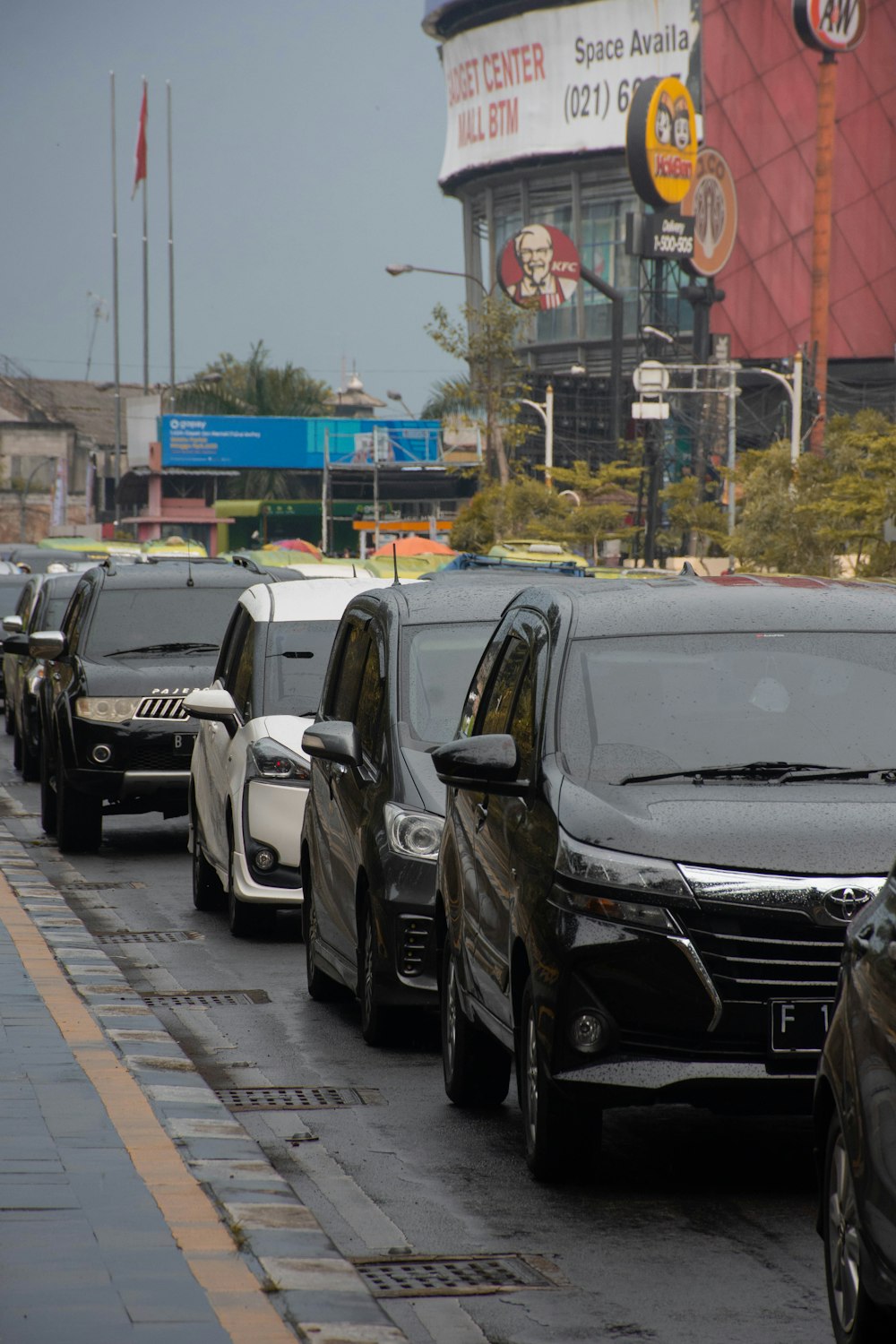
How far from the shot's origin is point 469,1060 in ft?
25.4

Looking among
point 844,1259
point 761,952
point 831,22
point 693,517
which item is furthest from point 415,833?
point 831,22

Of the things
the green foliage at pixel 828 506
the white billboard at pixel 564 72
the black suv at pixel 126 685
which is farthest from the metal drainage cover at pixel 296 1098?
the white billboard at pixel 564 72

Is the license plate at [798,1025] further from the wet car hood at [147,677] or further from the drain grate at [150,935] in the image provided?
the wet car hood at [147,677]

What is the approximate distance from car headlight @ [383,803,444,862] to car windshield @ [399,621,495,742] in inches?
27.2

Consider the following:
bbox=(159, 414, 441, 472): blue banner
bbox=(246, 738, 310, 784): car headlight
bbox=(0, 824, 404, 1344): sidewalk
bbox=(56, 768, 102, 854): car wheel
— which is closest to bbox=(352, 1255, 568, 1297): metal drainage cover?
bbox=(0, 824, 404, 1344): sidewalk

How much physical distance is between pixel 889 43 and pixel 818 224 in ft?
37.9

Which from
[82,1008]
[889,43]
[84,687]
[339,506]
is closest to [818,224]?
[889,43]

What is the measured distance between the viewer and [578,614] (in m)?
7.26

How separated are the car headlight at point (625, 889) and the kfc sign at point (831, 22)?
3595 inches

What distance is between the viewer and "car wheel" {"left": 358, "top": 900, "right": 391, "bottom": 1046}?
8.92 m

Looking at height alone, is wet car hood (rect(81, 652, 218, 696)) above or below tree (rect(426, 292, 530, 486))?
below

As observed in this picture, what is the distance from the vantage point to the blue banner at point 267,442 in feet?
390

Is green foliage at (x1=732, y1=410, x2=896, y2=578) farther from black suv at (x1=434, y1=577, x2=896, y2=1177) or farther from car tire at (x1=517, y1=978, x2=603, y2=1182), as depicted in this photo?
car tire at (x1=517, y1=978, x2=603, y2=1182)

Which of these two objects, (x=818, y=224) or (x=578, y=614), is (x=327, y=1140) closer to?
(x=578, y=614)
